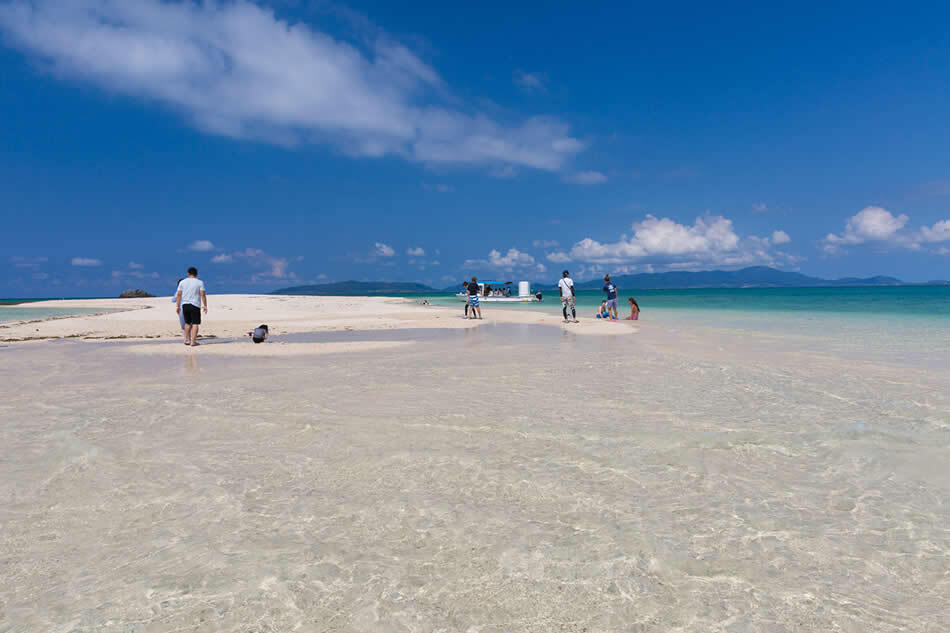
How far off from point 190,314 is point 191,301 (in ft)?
1.48

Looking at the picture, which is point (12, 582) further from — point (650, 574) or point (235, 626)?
point (650, 574)

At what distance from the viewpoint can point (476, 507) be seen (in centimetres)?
424

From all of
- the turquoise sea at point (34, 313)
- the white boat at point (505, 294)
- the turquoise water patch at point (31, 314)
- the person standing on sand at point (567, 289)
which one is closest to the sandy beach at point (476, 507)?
the person standing on sand at point (567, 289)

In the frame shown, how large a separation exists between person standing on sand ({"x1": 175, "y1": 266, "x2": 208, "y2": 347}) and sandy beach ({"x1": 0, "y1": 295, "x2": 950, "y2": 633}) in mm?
6965

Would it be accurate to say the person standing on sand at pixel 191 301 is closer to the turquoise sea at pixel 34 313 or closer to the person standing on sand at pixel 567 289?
the person standing on sand at pixel 567 289

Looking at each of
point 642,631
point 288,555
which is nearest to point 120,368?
point 288,555

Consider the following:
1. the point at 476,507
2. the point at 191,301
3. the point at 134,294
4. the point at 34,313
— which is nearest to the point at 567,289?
the point at 191,301

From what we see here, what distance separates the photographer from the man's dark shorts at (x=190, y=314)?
16266 millimetres

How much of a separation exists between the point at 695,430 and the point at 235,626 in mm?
5576

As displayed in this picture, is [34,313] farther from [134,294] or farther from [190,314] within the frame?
[134,294]

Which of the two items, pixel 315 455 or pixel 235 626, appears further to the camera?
pixel 315 455

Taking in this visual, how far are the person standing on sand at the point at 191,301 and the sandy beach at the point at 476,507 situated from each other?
22.8 feet

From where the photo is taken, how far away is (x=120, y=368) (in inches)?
460

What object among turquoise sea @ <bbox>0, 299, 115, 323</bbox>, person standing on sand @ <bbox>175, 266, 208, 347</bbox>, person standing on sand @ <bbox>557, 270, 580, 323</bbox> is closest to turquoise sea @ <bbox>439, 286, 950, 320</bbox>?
person standing on sand @ <bbox>557, 270, 580, 323</bbox>
